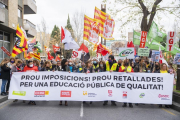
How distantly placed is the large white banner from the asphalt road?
1.13 feet

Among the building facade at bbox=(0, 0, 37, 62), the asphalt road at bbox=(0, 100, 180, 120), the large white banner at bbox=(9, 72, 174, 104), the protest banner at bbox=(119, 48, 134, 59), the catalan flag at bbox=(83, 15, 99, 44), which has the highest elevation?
the building facade at bbox=(0, 0, 37, 62)

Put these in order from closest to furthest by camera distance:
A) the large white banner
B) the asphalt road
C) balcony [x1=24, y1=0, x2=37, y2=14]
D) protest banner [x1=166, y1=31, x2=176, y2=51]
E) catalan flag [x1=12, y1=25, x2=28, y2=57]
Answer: the asphalt road, the large white banner, protest banner [x1=166, y1=31, x2=176, y2=51], catalan flag [x1=12, y1=25, x2=28, y2=57], balcony [x1=24, y1=0, x2=37, y2=14]

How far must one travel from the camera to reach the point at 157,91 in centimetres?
770

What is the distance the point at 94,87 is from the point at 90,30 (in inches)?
207

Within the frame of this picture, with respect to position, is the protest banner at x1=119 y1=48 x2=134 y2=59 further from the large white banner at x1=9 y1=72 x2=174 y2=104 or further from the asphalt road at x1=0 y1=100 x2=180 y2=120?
the asphalt road at x1=0 y1=100 x2=180 y2=120

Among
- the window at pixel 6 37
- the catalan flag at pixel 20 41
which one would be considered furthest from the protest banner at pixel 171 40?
the window at pixel 6 37

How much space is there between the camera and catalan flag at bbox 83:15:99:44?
12023 mm

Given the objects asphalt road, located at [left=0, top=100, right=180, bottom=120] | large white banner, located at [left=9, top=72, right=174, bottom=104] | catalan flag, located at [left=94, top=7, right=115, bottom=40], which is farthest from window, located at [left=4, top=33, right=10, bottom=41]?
asphalt road, located at [left=0, top=100, right=180, bottom=120]

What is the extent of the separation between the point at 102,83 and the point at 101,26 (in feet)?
20.9

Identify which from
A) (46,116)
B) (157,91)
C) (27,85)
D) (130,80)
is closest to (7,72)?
(27,85)

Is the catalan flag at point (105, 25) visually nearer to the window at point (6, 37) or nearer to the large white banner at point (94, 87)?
the large white banner at point (94, 87)

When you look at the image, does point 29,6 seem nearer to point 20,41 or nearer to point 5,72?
point 20,41

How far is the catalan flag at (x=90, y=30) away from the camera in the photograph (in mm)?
12023

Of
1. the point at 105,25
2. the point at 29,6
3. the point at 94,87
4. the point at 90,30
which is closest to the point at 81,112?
the point at 94,87
